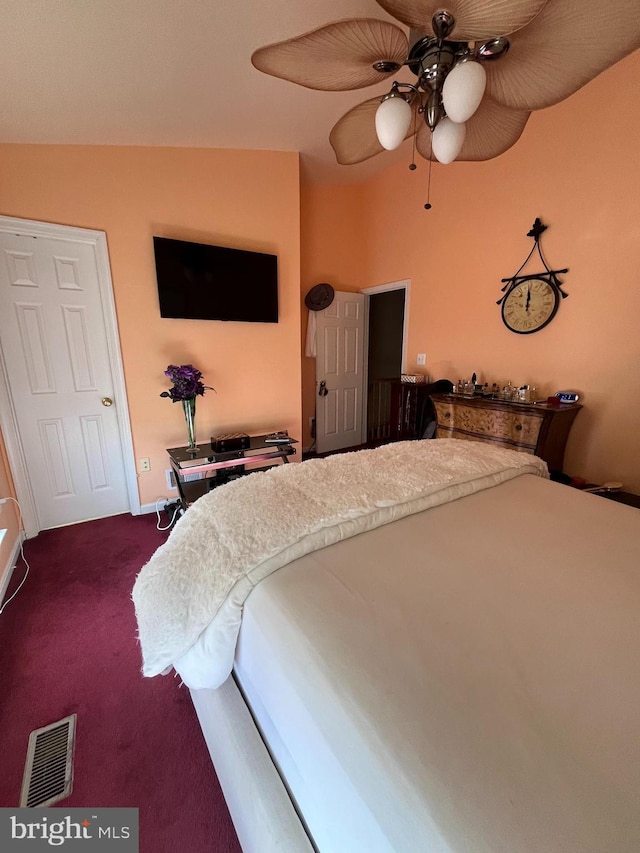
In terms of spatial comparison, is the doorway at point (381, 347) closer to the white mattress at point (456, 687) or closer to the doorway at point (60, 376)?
the doorway at point (60, 376)

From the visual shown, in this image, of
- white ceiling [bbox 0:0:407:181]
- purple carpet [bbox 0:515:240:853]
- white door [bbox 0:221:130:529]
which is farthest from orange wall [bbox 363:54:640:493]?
white door [bbox 0:221:130:529]

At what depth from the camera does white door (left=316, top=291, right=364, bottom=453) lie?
159 inches

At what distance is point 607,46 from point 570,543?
154cm

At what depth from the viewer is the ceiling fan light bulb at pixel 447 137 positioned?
1316 mm

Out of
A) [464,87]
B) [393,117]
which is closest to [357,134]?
[393,117]

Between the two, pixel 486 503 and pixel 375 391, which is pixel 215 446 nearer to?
pixel 486 503

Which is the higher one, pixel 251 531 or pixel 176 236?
pixel 176 236

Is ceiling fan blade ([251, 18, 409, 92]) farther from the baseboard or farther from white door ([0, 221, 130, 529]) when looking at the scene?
the baseboard

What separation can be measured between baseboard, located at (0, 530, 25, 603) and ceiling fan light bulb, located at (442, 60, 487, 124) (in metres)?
2.98

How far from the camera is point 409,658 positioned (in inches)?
26.5

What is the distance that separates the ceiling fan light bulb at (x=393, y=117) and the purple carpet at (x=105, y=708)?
7.62 ft

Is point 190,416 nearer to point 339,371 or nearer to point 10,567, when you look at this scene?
point 10,567

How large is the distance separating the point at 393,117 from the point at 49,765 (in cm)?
252

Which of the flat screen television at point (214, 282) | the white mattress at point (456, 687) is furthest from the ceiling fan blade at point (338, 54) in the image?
the flat screen television at point (214, 282)
